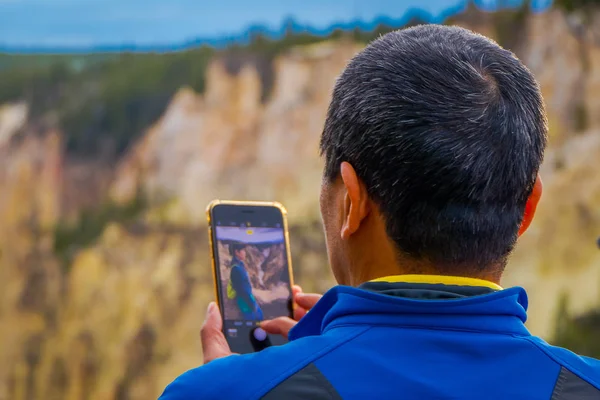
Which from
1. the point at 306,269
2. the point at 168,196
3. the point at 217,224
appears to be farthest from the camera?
the point at 168,196

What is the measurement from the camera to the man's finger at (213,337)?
0.93m

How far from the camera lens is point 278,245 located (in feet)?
4.01

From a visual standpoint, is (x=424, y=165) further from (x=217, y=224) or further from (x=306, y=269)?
(x=306, y=269)

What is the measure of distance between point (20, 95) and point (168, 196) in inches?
46.4

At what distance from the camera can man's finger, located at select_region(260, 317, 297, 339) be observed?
109 centimetres

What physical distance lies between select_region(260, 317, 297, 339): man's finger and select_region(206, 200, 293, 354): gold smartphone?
25 millimetres

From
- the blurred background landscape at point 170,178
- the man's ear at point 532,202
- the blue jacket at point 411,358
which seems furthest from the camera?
the blurred background landscape at point 170,178

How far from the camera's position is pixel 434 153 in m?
0.72

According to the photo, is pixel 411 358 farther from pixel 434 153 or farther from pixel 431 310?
pixel 434 153

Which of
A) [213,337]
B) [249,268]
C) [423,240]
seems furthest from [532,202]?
[249,268]

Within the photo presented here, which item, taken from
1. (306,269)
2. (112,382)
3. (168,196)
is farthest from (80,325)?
(306,269)

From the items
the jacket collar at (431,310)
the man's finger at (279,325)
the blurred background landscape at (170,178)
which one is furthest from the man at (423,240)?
the blurred background landscape at (170,178)

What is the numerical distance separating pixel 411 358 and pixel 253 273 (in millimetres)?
522

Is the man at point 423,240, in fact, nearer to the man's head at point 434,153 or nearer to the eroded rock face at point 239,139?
the man's head at point 434,153
